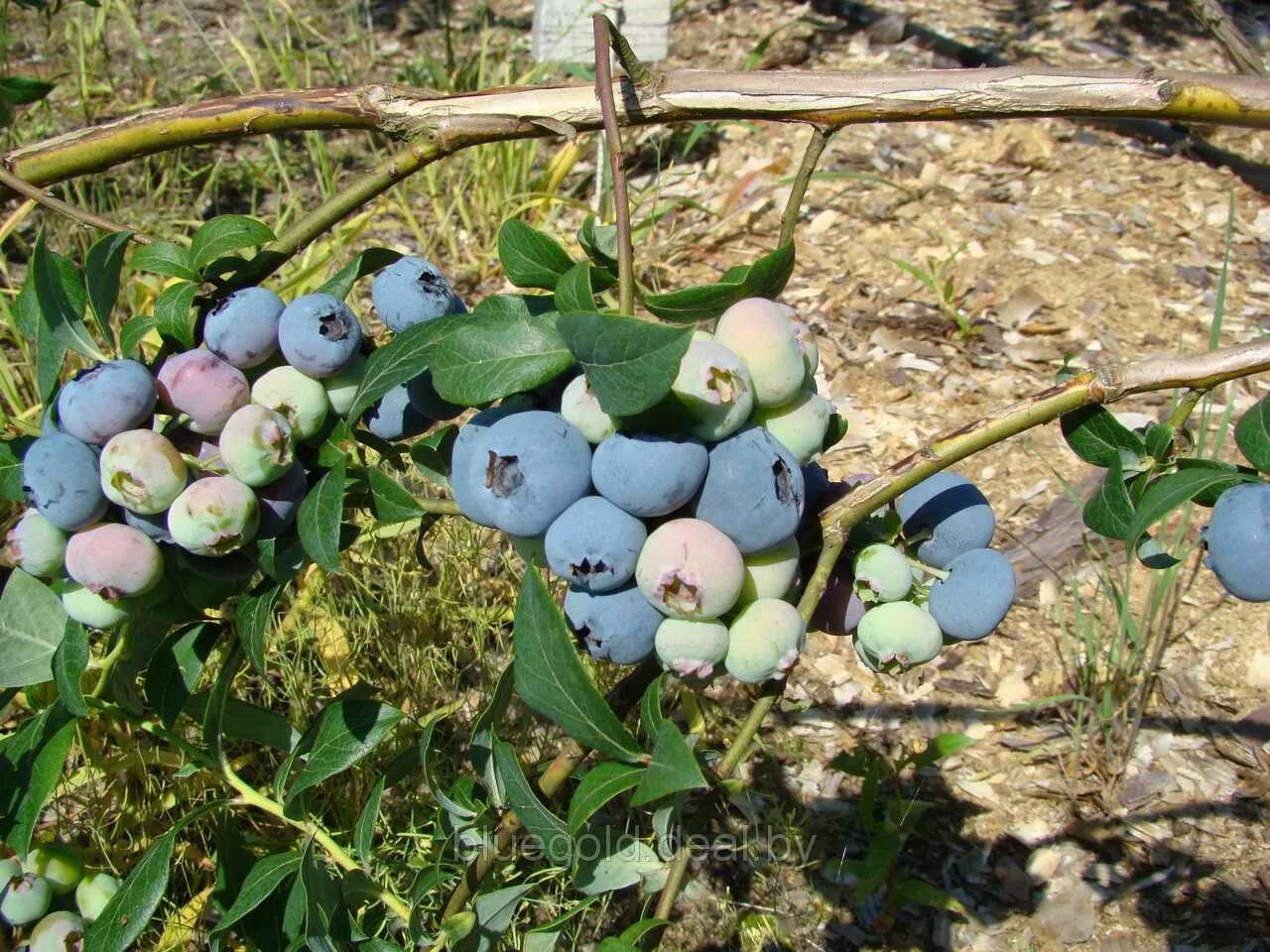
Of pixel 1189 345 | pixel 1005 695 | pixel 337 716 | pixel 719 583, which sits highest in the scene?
pixel 719 583

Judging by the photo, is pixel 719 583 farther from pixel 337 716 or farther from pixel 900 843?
pixel 900 843

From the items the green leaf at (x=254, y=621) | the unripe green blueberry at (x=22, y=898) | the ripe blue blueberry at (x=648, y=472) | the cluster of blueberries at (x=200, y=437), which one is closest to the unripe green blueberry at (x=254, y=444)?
the cluster of blueberries at (x=200, y=437)

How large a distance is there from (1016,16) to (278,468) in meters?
3.58

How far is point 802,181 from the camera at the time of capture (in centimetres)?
71

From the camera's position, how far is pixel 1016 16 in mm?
3598

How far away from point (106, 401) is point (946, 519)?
0.54 metres

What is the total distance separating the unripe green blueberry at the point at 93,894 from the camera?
1.21 meters

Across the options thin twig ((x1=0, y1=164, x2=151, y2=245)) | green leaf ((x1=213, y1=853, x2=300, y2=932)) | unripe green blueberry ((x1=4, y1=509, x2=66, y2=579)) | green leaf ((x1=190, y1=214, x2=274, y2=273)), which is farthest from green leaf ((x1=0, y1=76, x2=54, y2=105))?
green leaf ((x1=213, y1=853, x2=300, y2=932))

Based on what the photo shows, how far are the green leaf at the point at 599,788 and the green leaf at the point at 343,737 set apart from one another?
0.26 m

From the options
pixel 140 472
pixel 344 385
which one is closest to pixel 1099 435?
pixel 344 385

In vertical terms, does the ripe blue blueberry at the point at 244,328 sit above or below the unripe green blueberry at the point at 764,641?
above

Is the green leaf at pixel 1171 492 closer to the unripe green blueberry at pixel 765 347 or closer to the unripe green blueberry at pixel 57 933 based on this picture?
the unripe green blueberry at pixel 765 347

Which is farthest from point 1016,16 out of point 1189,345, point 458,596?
point 458,596

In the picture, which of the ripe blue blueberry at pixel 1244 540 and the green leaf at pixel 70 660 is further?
the green leaf at pixel 70 660
